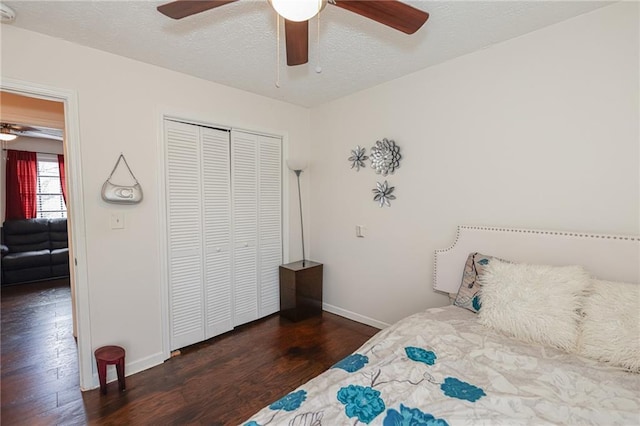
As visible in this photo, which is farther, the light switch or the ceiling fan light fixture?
the light switch

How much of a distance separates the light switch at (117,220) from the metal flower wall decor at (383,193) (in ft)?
7.39

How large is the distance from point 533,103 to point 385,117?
121 cm

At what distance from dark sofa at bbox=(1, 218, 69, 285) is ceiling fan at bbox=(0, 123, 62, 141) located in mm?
1444

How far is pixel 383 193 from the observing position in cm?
292

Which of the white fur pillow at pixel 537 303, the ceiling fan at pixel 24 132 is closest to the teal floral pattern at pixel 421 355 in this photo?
the white fur pillow at pixel 537 303

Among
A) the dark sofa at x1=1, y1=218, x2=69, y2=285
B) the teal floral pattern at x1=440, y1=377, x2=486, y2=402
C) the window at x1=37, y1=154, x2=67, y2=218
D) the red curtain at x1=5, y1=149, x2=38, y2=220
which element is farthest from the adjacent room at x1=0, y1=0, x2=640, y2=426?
the window at x1=37, y1=154, x2=67, y2=218

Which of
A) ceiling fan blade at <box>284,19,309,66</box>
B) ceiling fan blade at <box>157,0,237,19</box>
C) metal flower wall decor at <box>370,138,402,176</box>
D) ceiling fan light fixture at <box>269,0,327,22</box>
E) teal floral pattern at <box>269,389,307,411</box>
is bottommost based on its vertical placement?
teal floral pattern at <box>269,389,307,411</box>

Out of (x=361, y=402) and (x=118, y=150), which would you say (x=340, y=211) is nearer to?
(x=118, y=150)

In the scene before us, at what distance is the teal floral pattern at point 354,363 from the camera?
4.45 ft

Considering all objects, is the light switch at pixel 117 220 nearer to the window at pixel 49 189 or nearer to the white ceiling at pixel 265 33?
the white ceiling at pixel 265 33

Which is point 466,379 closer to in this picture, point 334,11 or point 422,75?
point 334,11

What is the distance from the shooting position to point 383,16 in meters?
1.38

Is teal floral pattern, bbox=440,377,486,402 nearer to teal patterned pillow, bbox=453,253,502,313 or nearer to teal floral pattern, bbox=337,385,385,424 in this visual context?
teal floral pattern, bbox=337,385,385,424

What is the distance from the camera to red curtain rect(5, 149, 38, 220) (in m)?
5.10
